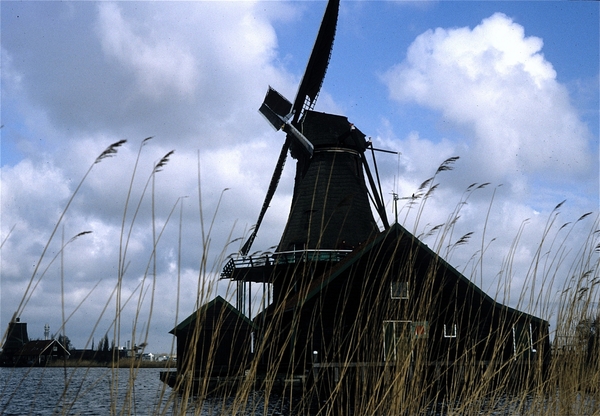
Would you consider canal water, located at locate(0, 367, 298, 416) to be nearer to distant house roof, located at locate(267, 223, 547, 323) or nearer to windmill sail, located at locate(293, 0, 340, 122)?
distant house roof, located at locate(267, 223, 547, 323)

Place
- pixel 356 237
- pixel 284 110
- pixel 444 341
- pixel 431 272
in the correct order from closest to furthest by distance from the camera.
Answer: pixel 431 272 < pixel 444 341 < pixel 356 237 < pixel 284 110

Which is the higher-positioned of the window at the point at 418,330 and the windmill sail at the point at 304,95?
the windmill sail at the point at 304,95

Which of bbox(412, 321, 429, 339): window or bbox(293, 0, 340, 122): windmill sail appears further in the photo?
bbox(293, 0, 340, 122): windmill sail

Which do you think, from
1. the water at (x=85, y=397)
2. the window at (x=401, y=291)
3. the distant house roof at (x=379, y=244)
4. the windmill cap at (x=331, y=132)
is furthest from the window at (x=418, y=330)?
the windmill cap at (x=331, y=132)

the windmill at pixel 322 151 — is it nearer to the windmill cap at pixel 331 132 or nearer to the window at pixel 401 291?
the windmill cap at pixel 331 132

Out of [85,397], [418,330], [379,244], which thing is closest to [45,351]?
[418,330]

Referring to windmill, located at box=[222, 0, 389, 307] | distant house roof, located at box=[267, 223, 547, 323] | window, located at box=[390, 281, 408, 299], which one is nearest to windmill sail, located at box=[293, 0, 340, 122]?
windmill, located at box=[222, 0, 389, 307]

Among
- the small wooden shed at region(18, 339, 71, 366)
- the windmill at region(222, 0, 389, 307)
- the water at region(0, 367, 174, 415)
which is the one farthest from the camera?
the windmill at region(222, 0, 389, 307)

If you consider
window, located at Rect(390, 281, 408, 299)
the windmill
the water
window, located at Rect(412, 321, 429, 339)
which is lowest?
the water

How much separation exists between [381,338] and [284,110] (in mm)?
18514

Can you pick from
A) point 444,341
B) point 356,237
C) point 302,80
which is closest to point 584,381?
point 444,341

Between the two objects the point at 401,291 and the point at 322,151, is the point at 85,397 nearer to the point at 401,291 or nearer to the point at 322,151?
the point at 322,151

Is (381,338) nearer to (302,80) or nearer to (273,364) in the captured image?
(273,364)

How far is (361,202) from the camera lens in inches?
800
